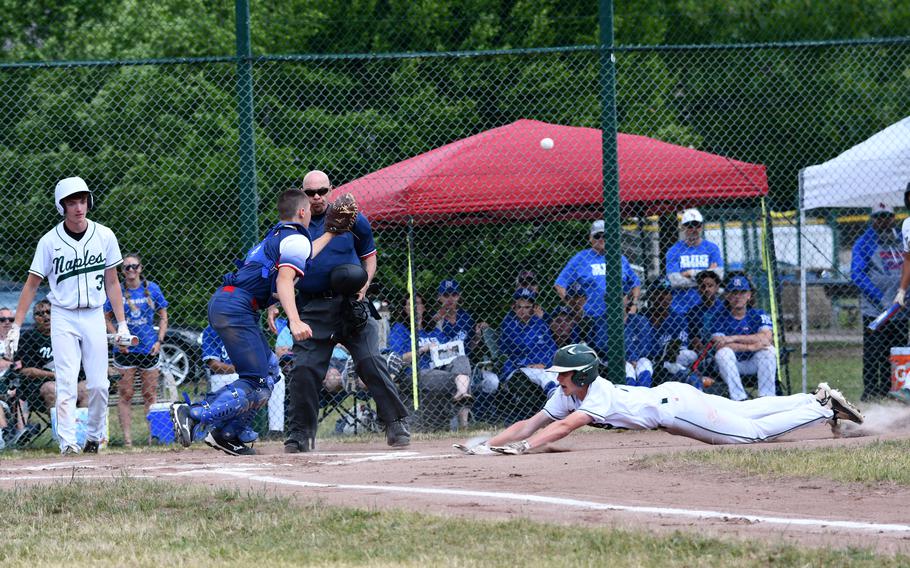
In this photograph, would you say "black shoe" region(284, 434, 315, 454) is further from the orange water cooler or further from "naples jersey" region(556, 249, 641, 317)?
the orange water cooler

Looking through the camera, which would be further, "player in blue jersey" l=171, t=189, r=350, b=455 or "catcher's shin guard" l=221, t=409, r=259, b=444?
"catcher's shin guard" l=221, t=409, r=259, b=444

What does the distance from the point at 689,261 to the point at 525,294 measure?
167 centimetres

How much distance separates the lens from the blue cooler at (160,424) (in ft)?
36.8

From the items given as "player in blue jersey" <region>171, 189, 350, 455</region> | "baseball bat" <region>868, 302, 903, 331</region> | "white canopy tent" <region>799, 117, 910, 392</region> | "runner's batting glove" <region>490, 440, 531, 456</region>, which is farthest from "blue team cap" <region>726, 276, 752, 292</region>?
"player in blue jersey" <region>171, 189, 350, 455</region>

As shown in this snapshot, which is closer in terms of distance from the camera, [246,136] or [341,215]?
[341,215]

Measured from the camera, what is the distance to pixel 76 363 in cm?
992

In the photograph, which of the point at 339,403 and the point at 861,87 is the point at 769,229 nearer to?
the point at 339,403

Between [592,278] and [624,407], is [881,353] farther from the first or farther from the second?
[624,407]

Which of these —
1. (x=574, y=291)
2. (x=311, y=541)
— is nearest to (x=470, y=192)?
(x=574, y=291)

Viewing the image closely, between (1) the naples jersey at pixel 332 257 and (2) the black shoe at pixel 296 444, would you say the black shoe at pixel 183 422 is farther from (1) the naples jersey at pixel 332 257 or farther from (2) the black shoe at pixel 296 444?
(1) the naples jersey at pixel 332 257

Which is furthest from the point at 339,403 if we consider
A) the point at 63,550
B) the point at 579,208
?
the point at 63,550

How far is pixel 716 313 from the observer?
11.9 metres

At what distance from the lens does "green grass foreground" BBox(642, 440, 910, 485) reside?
272 inches

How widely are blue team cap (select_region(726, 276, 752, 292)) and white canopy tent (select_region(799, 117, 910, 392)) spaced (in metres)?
1.39
